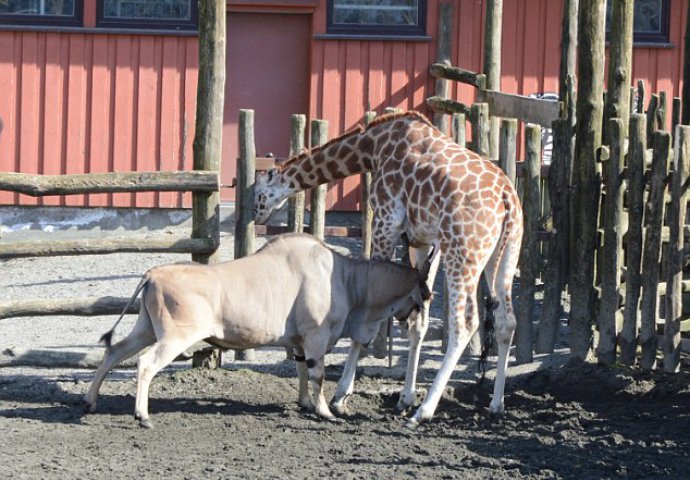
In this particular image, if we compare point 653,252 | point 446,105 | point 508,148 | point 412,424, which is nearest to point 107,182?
point 412,424

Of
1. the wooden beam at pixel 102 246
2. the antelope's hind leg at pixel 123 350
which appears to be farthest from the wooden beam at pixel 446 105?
the antelope's hind leg at pixel 123 350

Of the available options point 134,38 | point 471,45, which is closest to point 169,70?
point 134,38

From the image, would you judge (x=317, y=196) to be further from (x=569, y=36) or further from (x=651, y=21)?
(x=651, y=21)

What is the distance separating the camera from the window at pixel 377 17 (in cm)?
1661

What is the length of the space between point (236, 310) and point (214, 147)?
1.73 m

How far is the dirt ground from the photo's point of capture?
23.6 ft

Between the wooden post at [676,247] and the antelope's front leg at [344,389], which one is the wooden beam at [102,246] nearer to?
the antelope's front leg at [344,389]

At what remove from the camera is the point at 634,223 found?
9664 millimetres

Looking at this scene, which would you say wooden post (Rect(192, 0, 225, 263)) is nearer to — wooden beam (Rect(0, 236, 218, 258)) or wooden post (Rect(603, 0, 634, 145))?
wooden beam (Rect(0, 236, 218, 258))

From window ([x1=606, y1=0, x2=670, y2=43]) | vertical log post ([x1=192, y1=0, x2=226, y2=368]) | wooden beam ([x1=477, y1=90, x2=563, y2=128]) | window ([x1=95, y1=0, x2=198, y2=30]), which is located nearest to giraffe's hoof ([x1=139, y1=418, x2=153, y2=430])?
vertical log post ([x1=192, y1=0, x2=226, y2=368])

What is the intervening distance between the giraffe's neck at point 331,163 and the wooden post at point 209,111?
60 cm

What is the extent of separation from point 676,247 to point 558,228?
3.73ft

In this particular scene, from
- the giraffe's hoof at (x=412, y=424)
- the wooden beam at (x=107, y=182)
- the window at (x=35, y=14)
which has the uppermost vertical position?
the window at (x=35, y=14)

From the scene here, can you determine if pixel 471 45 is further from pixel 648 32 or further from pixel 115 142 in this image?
pixel 115 142
